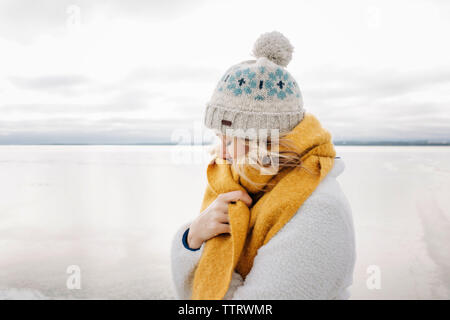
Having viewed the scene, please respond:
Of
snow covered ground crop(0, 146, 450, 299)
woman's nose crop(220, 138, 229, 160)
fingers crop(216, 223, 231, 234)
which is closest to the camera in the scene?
fingers crop(216, 223, 231, 234)

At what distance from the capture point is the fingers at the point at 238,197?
1120mm

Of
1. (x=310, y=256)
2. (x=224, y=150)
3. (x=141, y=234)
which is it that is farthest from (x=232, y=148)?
(x=141, y=234)

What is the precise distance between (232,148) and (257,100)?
0.21 m

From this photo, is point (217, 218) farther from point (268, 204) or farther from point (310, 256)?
point (310, 256)

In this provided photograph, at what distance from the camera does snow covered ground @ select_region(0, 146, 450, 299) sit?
3.61m

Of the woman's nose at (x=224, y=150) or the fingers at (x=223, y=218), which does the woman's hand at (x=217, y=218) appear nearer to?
the fingers at (x=223, y=218)

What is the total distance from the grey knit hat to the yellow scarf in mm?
68

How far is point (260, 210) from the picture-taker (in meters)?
1.07

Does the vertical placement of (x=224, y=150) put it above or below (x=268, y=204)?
above

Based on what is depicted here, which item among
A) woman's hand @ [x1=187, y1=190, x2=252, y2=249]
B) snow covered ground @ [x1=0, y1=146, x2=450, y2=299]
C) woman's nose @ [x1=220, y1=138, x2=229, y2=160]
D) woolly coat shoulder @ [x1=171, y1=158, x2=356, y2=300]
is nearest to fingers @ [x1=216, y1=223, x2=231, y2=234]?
woman's hand @ [x1=187, y1=190, x2=252, y2=249]

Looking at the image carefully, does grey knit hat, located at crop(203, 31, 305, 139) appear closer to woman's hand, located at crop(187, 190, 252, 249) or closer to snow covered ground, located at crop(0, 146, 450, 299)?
woman's hand, located at crop(187, 190, 252, 249)

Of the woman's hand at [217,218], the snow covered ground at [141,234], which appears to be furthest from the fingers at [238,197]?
the snow covered ground at [141,234]
